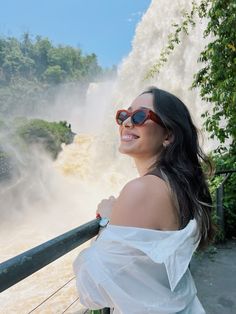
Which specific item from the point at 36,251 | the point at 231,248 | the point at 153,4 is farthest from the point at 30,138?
the point at 36,251

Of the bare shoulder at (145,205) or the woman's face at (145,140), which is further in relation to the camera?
the woman's face at (145,140)

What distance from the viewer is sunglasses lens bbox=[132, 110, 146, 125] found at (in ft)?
4.18

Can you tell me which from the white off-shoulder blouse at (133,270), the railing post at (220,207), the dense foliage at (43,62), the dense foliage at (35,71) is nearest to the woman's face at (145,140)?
the white off-shoulder blouse at (133,270)

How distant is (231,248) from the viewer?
4.31 m

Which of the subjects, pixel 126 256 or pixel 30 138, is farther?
pixel 30 138

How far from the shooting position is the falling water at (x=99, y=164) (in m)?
14.2

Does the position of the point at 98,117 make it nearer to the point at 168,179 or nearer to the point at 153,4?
the point at 153,4

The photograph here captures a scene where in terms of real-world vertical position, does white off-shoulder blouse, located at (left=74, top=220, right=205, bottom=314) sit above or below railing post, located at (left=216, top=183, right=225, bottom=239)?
above

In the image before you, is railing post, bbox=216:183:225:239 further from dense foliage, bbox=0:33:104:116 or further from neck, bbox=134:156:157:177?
dense foliage, bbox=0:33:104:116

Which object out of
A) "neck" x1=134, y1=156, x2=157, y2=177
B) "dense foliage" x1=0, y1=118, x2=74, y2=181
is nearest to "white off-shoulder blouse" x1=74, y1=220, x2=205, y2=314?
"neck" x1=134, y1=156, x2=157, y2=177

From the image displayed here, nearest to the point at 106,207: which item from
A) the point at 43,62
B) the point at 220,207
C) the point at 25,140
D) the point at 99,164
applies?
the point at 220,207

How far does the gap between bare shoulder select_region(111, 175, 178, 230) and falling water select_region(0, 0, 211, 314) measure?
34.2ft

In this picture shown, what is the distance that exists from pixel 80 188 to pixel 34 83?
117ft

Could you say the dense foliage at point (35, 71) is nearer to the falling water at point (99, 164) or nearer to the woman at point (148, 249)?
the falling water at point (99, 164)
